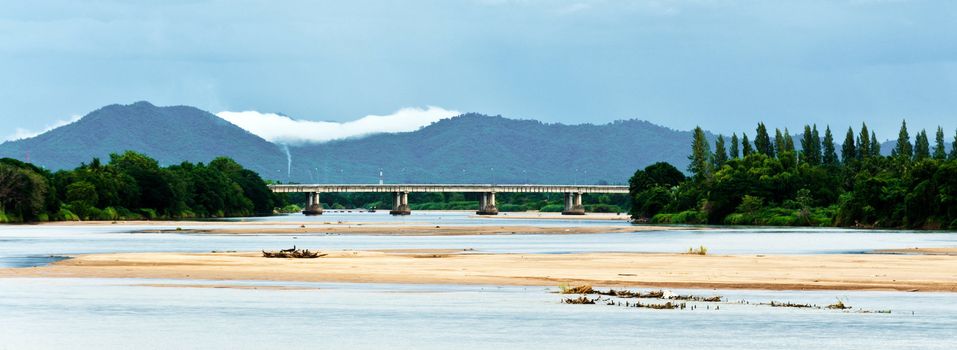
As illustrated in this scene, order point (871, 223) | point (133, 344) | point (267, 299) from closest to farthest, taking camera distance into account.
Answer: point (133, 344)
point (267, 299)
point (871, 223)

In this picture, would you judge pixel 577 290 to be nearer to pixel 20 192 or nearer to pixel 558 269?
pixel 558 269

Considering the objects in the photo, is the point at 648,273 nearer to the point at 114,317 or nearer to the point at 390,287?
the point at 390,287

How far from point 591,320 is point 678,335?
393 cm

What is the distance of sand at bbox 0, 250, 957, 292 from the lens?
52.1 m

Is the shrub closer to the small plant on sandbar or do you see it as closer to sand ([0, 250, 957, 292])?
sand ([0, 250, 957, 292])

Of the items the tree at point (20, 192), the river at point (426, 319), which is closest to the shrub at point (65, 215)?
the tree at point (20, 192)

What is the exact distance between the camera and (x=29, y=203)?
18238cm

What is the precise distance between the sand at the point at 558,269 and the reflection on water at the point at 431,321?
5.53 m

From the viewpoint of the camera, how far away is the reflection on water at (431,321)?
31094 millimetres

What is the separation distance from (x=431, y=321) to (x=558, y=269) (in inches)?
991

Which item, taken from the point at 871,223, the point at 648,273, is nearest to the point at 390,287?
the point at 648,273

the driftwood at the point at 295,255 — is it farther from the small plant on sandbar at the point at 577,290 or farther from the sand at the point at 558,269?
the small plant on sandbar at the point at 577,290

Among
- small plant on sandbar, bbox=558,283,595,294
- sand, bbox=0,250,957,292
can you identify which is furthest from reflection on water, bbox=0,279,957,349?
sand, bbox=0,250,957,292

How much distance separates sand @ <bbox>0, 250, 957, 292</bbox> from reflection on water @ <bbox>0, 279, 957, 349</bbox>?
218 inches
